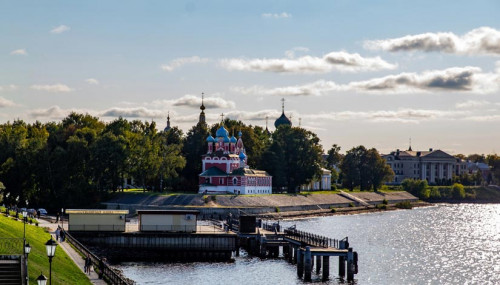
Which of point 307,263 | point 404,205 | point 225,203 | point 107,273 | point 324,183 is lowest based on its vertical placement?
point 307,263

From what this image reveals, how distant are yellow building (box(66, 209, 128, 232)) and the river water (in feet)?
24.8

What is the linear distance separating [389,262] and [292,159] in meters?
87.2

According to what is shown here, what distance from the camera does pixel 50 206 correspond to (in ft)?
410

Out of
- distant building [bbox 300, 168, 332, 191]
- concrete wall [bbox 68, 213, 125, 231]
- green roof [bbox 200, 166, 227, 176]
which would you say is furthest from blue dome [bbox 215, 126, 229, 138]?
concrete wall [bbox 68, 213, 125, 231]

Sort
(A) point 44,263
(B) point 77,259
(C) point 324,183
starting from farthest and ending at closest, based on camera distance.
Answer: (C) point 324,183, (B) point 77,259, (A) point 44,263

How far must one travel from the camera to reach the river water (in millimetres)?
64000

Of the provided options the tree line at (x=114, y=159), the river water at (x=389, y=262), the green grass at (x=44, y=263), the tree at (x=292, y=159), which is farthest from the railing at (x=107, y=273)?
the tree at (x=292, y=159)

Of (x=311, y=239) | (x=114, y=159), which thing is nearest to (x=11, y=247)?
(x=311, y=239)

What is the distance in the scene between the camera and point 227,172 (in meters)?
148

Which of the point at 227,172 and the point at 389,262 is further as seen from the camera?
the point at 227,172

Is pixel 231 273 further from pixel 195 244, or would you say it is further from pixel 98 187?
pixel 98 187

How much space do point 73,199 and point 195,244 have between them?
2106 inches

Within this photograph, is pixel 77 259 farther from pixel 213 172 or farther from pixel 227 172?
pixel 227 172

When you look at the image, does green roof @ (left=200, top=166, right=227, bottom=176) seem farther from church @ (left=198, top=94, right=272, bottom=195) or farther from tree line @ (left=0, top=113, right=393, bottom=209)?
→ tree line @ (left=0, top=113, right=393, bottom=209)
